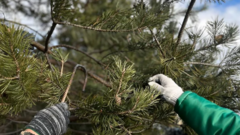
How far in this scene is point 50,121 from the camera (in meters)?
0.46

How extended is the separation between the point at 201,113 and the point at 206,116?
0.02 meters

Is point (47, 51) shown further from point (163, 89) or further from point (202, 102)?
point (202, 102)

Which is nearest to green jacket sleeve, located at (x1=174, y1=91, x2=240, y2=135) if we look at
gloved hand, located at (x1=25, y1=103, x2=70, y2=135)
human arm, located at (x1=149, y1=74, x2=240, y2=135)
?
human arm, located at (x1=149, y1=74, x2=240, y2=135)

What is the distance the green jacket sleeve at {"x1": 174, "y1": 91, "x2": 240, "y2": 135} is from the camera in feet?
1.98

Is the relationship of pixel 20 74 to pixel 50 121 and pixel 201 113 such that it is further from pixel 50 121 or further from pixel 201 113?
pixel 201 113

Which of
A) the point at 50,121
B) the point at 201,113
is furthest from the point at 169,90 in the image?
the point at 50,121

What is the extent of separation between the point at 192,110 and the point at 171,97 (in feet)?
0.23

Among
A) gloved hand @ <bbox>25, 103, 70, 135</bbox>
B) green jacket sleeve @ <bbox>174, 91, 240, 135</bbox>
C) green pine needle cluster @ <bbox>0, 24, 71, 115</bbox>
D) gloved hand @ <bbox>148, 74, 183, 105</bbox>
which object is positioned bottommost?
green jacket sleeve @ <bbox>174, 91, 240, 135</bbox>

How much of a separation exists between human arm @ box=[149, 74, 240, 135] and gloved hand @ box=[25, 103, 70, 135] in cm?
27

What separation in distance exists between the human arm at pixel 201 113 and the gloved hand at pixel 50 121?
271 mm

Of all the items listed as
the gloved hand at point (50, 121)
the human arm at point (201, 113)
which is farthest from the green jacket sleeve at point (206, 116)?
the gloved hand at point (50, 121)

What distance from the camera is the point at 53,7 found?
68 cm

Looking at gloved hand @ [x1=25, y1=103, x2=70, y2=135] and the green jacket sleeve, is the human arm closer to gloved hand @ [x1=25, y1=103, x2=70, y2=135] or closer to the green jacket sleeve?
the green jacket sleeve

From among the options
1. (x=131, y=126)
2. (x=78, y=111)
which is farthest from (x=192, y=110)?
(x=78, y=111)
